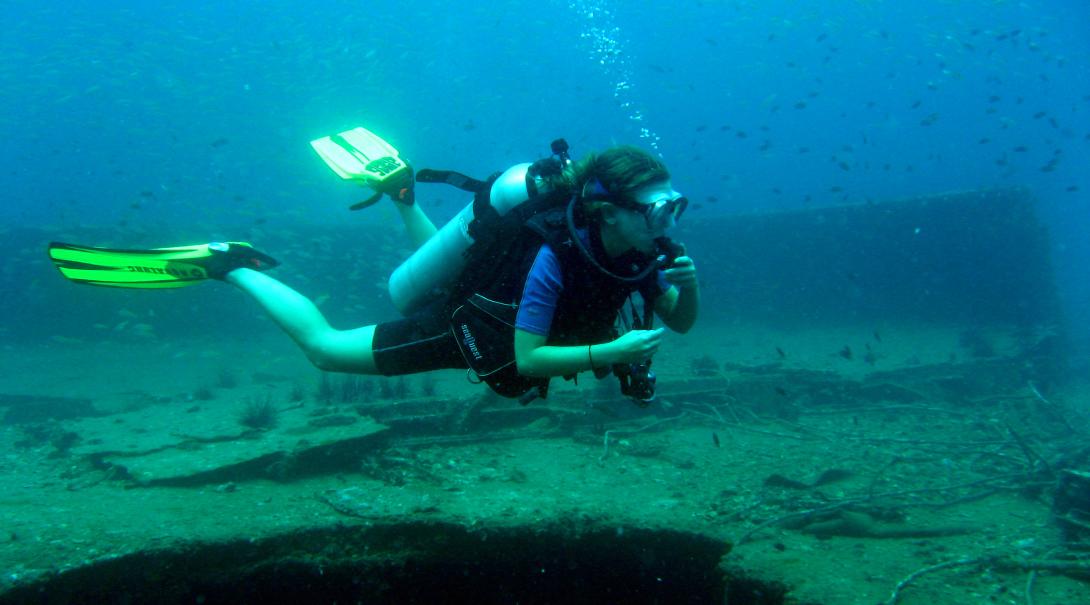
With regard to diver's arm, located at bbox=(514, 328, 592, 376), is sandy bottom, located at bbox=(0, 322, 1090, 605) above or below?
below

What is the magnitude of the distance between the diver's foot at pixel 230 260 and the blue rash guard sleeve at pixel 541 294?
2.94 metres

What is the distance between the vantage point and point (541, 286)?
2811 millimetres

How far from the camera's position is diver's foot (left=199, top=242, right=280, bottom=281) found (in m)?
4.76

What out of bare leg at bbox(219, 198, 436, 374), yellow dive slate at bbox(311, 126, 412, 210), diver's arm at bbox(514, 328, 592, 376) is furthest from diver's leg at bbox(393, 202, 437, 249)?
diver's arm at bbox(514, 328, 592, 376)

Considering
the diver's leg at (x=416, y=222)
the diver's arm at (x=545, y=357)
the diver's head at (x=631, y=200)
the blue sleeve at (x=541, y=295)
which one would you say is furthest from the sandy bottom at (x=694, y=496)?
the diver's head at (x=631, y=200)

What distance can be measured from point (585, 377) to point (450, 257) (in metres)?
8.81

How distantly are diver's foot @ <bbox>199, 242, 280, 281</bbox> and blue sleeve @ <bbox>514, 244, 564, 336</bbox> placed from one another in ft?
9.66

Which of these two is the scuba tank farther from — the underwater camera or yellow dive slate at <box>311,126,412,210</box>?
the underwater camera

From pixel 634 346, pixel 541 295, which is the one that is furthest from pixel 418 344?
pixel 634 346

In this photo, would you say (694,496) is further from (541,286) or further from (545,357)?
(541,286)

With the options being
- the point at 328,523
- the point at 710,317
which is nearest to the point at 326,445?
the point at 328,523

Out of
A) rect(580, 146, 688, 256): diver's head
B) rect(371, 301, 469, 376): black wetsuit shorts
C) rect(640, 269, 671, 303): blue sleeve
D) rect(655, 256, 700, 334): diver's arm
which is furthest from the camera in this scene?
rect(371, 301, 469, 376): black wetsuit shorts

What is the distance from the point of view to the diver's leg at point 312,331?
3961 mm

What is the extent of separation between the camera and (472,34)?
422ft
